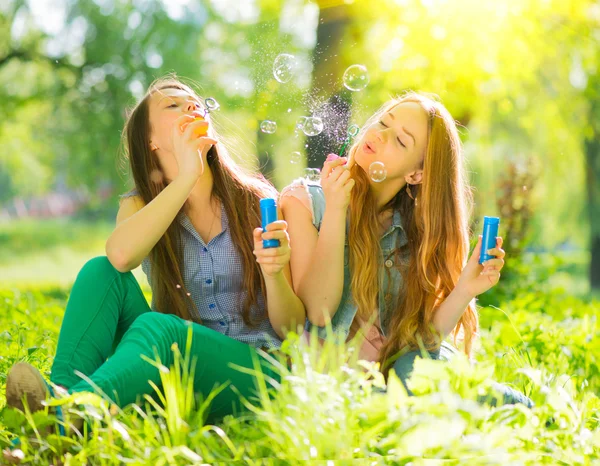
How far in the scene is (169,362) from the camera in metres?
2.15

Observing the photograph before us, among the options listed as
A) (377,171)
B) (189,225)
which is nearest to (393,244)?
(377,171)

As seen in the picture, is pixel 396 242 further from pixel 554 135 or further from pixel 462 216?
pixel 554 135

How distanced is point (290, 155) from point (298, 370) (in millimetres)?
1204

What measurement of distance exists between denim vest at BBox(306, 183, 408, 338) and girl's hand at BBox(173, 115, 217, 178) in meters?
0.46

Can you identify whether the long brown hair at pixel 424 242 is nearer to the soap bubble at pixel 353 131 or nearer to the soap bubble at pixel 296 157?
the soap bubble at pixel 353 131

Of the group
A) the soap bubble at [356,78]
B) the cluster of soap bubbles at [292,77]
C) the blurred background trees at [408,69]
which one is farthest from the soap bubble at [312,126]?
the blurred background trees at [408,69]

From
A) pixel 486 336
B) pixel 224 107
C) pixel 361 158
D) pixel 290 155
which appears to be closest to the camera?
pixel 361 158

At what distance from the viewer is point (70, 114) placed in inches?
440

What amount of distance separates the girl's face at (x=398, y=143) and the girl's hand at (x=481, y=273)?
37 cm

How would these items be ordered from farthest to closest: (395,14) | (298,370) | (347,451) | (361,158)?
(395,14), (361,158), (298,370), (347,451)

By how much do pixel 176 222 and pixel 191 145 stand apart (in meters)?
0.37

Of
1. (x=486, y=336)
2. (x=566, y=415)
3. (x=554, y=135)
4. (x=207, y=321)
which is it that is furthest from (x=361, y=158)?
(x=554, y=135)

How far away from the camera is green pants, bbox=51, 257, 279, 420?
6.78ft

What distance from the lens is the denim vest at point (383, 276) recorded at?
8.71ft
